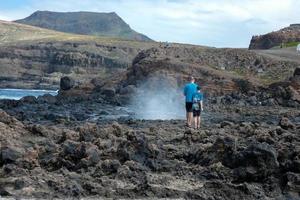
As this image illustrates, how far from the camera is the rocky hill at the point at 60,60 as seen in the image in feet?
502

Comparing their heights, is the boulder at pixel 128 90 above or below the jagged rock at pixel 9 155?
below

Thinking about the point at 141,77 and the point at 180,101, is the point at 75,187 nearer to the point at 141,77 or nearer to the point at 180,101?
the point at 180,101

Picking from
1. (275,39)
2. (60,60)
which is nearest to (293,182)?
(275,39)

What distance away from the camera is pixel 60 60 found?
160 metres

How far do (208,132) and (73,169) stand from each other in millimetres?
6127

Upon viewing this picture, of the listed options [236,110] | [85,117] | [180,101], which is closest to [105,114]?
[85,117]

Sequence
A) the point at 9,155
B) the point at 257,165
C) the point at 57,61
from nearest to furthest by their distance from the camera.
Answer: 1. the point at 257,165
2. the point at 9,155
3. the point at 57,61

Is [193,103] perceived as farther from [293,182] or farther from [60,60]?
[60,60]

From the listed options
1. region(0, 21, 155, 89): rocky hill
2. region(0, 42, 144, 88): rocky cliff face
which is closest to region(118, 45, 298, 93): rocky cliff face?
region(0, 21, 155, 89): rocky hill

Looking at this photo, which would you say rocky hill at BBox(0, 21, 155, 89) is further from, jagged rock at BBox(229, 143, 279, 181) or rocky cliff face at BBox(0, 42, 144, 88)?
jagged rock at BBox(229, 143, 279, 181)

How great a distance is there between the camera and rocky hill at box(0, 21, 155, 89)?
502 ft

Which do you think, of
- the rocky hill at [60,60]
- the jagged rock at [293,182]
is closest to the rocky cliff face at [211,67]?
the jagged rock at [293,182]

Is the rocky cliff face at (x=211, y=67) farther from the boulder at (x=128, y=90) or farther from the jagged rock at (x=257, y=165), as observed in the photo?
the jagged rock at (x=257, y=165)

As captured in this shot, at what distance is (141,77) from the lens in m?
49.1
